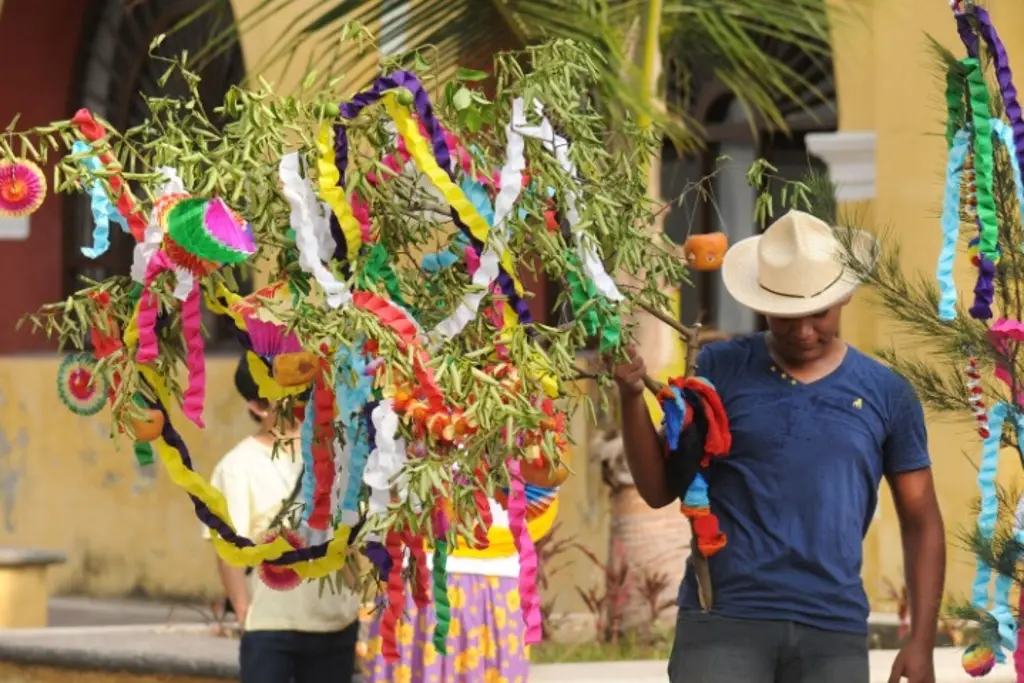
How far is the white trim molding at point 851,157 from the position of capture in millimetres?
11102

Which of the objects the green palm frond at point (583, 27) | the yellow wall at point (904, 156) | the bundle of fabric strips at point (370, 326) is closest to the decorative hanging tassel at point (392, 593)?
the bundle of fabric strips at point (370, 326)

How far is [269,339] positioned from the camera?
17.2ft

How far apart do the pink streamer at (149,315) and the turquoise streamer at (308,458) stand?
355mm

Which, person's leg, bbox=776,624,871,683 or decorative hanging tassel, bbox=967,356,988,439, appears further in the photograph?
person's leg, bbox=776,624,871,683

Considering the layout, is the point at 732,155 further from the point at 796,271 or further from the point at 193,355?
the point at 193,355

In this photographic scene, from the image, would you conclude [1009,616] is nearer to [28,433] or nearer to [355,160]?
[355,160]

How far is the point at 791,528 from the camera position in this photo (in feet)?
18.2

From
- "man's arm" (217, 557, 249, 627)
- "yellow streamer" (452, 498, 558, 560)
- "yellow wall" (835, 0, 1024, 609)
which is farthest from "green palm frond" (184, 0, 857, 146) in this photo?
"yellow streamer" (452, 498, 558, 560)

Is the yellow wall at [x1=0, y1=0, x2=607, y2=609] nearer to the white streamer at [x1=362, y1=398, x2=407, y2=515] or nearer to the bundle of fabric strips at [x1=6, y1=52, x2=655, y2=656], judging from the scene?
the bundle of fabric strips at [x1=6, y1=52, x2=655, y2=656]

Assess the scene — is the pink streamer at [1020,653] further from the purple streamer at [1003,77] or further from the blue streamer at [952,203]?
the purple streamer at [1003,77]

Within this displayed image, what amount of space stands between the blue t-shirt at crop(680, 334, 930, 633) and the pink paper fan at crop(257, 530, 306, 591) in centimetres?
90

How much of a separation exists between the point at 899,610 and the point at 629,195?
5.10m

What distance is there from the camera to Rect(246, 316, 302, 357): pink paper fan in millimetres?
5180

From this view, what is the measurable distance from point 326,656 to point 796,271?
80.1 inches
